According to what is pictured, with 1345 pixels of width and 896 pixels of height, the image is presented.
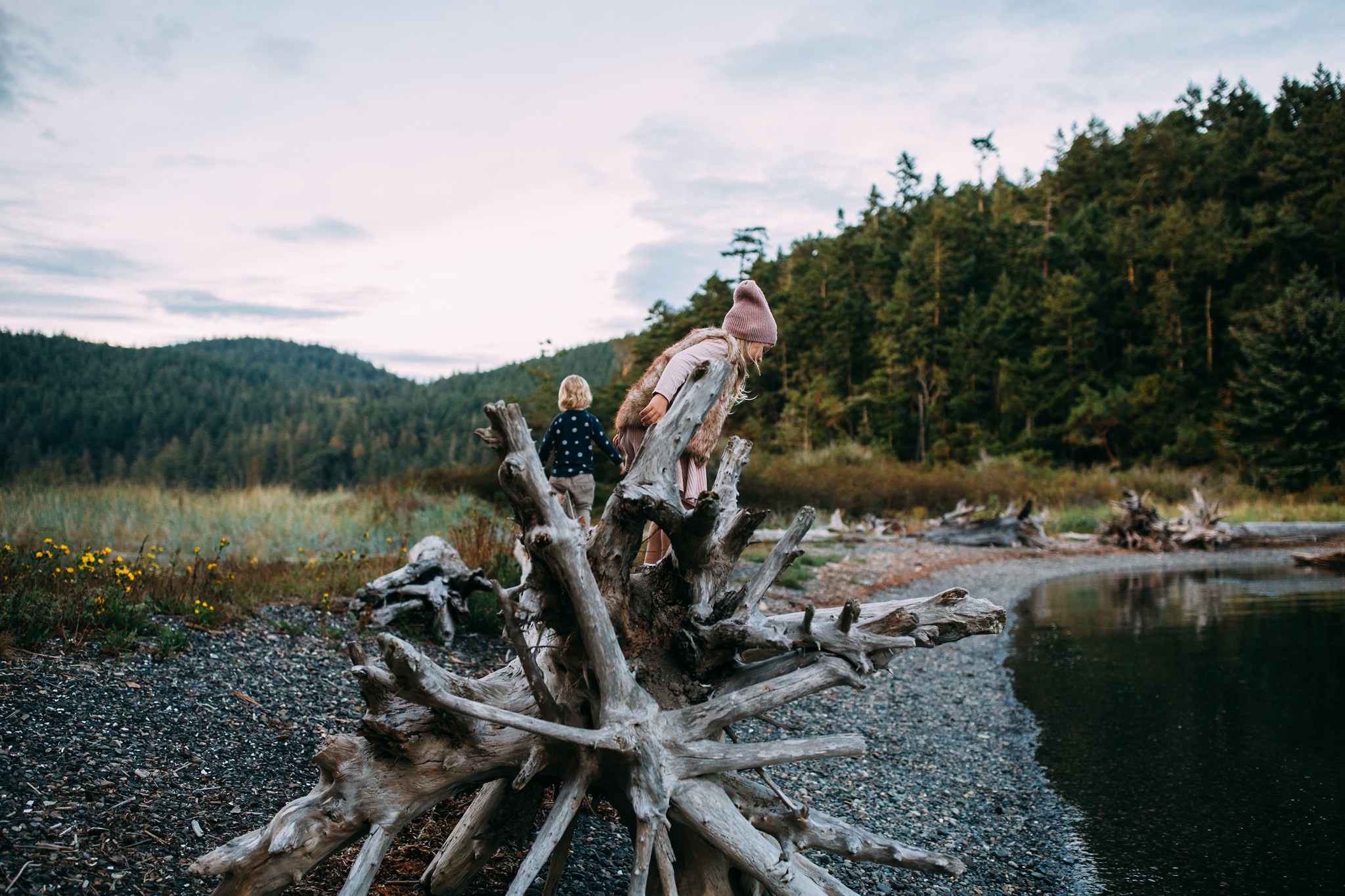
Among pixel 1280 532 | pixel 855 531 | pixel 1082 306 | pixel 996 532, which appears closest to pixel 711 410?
pixel 855 531

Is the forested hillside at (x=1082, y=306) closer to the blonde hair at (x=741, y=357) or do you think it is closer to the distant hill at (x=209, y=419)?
the distant hill at (x=209, y=419)

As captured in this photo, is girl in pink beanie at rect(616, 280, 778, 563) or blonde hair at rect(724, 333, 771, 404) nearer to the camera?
girl in pink beanie at rect(616, 280, 778, 563)

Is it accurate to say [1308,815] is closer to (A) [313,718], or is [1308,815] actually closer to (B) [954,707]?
(B) [954,707]

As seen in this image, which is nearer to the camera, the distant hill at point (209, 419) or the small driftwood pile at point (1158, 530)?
the distant hill at point (209, 419)

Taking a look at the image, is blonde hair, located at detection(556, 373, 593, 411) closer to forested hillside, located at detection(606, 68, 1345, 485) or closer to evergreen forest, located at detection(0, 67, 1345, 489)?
evergreen forest, located at detection(0, 67, 1345, 489)

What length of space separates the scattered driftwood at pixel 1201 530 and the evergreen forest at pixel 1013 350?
46.8 feet

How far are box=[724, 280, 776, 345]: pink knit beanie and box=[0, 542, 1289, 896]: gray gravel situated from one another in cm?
254

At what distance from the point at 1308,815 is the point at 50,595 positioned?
7779mm

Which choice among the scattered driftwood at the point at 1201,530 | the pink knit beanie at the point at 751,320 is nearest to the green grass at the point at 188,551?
the pink knit beanie at the point at 751,320

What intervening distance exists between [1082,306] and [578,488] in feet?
138

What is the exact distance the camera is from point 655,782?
98.6 inches

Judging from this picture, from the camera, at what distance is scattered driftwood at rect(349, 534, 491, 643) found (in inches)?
240

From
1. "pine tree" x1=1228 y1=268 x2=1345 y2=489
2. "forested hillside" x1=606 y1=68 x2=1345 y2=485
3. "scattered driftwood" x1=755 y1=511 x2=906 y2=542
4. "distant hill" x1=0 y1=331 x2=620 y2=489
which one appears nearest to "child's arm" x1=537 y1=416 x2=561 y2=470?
"distant hill" x1=0 y1=331 x2=620 y2=489

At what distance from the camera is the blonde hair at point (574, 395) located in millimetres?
6805
